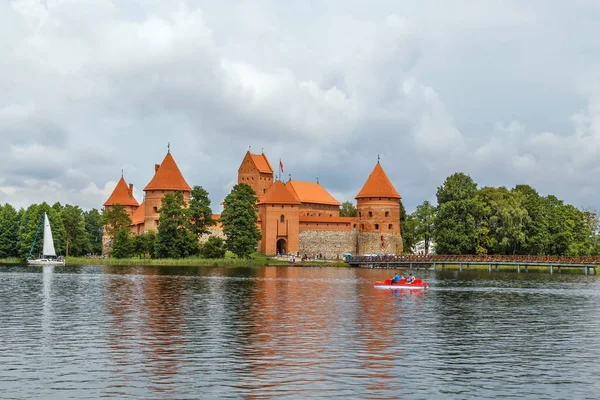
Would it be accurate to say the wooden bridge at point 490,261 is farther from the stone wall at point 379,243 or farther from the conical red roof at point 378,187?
the conical red roof at point 378,187

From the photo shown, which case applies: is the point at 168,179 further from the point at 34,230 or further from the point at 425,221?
the point at 425,221

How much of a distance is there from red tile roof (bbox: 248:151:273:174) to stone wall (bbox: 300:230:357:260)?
59.7 ft

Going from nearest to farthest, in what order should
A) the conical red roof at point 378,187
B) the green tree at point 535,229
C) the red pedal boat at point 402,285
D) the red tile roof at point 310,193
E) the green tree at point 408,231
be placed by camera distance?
the red pedal boat at point 402,285, the green tree at point 535,229, the conical red roof at point 378,187, the green tree at point 408,231, the red tile roof at point 310,193

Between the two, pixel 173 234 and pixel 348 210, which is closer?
pixel 173 234

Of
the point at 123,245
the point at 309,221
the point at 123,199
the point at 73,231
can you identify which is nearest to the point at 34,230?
the point at 73,231

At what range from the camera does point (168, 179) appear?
8338cm

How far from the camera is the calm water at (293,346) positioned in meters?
14.5

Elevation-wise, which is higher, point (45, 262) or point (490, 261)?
point (490, 261)

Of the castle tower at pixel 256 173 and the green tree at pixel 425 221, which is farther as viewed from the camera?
the castle tower at pixel 256 173

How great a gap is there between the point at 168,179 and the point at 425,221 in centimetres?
2840

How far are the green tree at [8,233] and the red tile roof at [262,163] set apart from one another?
31.7 metres

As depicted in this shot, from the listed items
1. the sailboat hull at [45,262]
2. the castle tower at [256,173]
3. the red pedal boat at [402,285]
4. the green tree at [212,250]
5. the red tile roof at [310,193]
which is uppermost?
the castle tower at [256,173]

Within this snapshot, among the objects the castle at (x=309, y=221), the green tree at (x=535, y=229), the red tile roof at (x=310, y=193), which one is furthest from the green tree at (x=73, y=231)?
the green tree at (x=535, y=229)

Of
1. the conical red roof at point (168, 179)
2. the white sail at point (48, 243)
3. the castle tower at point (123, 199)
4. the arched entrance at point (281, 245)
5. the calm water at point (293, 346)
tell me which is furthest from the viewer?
the castle tower at point (123, 199)
